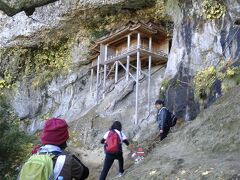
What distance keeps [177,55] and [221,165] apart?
37.7 feet

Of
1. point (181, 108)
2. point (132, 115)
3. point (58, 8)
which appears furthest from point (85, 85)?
point (181, 108)

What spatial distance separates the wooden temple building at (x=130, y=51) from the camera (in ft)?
70.2

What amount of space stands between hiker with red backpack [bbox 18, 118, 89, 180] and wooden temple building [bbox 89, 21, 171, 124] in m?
15.7

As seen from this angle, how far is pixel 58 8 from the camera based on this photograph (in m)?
24.0

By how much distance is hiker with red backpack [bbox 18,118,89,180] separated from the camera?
3.53 m

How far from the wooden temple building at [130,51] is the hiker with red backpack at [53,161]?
1573cm

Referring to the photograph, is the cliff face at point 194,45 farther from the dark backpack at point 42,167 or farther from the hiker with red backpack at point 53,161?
the dark backpack at point 42,167

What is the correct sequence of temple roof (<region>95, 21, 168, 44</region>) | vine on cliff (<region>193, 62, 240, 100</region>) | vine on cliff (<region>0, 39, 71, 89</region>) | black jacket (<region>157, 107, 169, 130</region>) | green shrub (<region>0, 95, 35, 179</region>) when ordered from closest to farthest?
green shrub (<region>0, 95, 35, 179</region>) → black jacket (<region>157, 107, 169, 130</region>) → vine on cliff (<region>193, 62, 240, 100</region>) → temple roof (<region>95, 21, 168, 44</region>) → vine on cliff (<region>0, 39, 71, 89</region>)

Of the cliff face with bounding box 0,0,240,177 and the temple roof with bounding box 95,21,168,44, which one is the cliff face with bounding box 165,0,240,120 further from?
the temple roof with bounding box 95,21,168,44

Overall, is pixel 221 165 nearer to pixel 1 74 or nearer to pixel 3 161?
pixel 3 161

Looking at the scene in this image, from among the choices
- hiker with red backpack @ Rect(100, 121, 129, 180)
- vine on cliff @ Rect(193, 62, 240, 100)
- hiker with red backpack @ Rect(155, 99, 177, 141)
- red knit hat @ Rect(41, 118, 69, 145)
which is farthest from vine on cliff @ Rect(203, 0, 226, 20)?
red knit hat @ Rect(41, 118, 69, 145)

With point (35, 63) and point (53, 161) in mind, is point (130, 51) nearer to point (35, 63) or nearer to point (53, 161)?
point (35, 63)

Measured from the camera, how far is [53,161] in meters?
3.65

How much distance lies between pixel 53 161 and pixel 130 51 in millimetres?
17963
